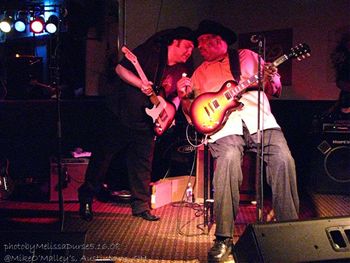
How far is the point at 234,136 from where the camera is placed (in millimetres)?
3666

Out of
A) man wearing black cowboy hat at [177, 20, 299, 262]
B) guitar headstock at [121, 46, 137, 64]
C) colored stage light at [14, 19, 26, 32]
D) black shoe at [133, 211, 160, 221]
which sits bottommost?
black shoe at [133, 211, 160, 221]

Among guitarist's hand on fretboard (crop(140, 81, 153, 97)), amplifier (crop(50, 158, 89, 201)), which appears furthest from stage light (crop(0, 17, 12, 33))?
guitarist's hand on fretboard (crop(140, 81, 153, 97))

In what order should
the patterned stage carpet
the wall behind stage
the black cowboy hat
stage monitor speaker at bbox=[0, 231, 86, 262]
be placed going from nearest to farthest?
stage monitor speaker at bbox=[0, 231, 86, 262]
the patterned stage carpet
the black cowboy hat
the wall behind stage

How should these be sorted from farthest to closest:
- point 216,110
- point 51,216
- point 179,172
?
point 179,172, point 51,216, point 216,110

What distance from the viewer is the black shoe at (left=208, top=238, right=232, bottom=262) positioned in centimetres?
321

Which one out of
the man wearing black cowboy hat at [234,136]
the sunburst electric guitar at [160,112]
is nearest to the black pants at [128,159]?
the sunburst electric guitar at [160,112]

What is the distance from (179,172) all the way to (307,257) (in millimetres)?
3340

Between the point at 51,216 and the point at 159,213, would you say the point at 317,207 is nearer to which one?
the point at 159,213

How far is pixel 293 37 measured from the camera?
6.05 m

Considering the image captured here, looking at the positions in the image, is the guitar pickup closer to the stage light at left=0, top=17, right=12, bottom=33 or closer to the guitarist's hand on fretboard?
the guitarist's hand on fretboard

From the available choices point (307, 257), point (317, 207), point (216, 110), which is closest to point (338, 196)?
point (317, 207)

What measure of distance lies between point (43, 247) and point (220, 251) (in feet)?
4.56

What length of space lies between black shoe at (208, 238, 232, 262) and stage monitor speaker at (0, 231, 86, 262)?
1.20 metres

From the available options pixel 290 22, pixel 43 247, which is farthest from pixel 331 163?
pixel 43 247
